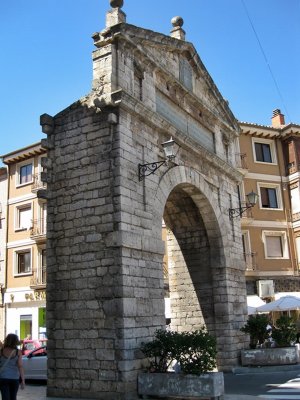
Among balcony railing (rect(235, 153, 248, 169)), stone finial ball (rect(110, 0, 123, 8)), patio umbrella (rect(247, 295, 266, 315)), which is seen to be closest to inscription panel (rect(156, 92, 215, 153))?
stone finial ball (rect(110, 0, 123, 8))

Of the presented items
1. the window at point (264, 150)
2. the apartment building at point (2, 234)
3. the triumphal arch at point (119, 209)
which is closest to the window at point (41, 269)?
the apartment building at point (2, 234)

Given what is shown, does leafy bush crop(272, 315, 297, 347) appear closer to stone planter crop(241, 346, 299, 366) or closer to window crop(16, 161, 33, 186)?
stone planter crop(241, 346, 299, 366)

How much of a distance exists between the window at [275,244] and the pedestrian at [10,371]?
17.8m

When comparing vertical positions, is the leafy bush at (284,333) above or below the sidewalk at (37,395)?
above

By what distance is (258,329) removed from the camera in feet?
40.5

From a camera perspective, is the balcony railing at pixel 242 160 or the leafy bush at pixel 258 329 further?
the balcony railing at pixel 242 160

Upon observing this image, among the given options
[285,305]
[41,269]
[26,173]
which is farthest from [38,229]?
[285,305]

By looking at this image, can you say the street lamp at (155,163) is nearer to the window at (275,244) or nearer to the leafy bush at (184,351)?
the leafy bush at (184,351)

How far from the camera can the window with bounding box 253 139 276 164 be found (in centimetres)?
2447

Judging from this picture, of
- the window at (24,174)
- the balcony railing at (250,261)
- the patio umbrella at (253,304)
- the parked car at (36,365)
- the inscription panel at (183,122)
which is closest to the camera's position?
the inscription panel at (183,122)

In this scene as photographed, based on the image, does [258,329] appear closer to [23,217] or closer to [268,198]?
[268,198]

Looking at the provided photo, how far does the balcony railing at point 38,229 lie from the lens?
22553 millimetres

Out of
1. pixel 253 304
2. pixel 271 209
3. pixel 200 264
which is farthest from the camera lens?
pixel 271 209

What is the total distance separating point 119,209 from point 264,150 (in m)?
17.5
